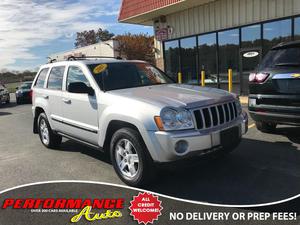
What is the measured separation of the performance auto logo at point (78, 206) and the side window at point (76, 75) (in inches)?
74.4

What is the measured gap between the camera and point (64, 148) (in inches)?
271

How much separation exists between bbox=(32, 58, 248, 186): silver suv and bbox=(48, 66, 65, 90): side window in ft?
0.09

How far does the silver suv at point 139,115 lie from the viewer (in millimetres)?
3930

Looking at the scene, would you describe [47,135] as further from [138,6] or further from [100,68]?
[138,6]

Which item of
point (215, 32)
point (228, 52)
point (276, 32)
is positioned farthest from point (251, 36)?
point (215, 32)

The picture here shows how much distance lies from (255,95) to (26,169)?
14.1 ft

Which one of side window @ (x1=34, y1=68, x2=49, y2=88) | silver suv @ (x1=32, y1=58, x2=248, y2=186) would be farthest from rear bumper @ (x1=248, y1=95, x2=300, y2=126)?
side window @ (x1=34, y1=68, x2=49, y2=88)

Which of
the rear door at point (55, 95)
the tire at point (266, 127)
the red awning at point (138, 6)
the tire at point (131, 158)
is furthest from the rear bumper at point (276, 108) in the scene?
the red awning at point (138, 6)

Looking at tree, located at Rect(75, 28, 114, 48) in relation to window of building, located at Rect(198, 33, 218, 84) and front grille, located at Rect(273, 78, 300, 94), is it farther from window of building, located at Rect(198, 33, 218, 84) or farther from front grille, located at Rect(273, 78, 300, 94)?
front grille, located at Rect(273, 78, 300, 94)

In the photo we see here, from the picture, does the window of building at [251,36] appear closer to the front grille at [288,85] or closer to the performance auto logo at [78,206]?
the front grille at [288,85]

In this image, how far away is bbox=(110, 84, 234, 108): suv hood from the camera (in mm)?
4094

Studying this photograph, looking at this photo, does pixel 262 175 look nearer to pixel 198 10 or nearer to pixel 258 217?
pixel 258 217

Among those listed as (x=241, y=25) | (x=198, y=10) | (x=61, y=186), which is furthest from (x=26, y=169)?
(x=198, y=10)

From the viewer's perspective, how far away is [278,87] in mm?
5703
